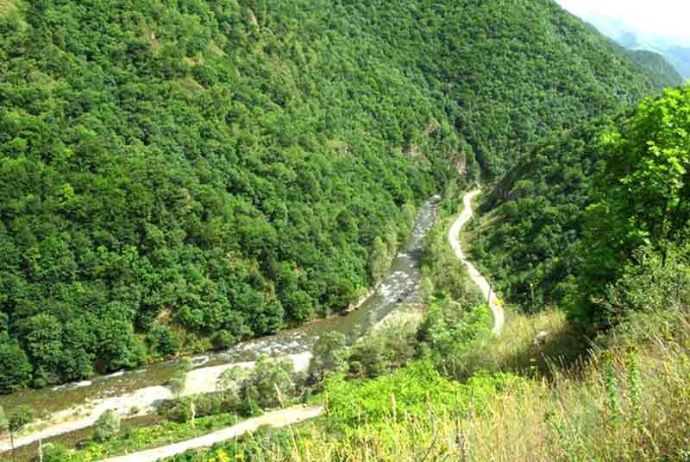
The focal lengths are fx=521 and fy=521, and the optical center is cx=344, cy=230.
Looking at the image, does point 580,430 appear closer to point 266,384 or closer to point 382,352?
point 266,384

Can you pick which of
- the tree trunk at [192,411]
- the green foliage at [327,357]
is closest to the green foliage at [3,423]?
the tree trunk at [192,411]

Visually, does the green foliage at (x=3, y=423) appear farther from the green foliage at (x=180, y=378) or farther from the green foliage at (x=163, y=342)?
the green foliage at (x=163, y=342)

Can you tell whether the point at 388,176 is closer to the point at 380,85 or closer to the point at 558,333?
the point at 380,85

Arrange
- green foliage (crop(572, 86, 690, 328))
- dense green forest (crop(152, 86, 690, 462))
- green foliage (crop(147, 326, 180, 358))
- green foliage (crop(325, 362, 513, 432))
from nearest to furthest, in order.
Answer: dense green forest (crop(152, 86, 690, 462)) → green foliage (crop(325, 362, 513, 432)) → green foliage (crop(572, 86, 690, 328)) → green foliage (crop(147, 326, 180, 358))

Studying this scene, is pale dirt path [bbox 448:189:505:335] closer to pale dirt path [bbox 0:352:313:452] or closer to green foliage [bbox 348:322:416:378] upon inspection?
green foliage [bbox 348:322:416:378]

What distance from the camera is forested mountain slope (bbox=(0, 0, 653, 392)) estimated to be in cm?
4041

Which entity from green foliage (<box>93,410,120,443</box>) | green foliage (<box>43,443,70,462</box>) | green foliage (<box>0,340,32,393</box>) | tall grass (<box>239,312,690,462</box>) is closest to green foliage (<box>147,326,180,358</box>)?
green foliage (<box>0,340,32,393</box>)

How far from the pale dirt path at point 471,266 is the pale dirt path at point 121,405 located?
16674mm

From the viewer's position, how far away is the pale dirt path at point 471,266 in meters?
45.2

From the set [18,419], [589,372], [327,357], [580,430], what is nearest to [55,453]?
[18,419]

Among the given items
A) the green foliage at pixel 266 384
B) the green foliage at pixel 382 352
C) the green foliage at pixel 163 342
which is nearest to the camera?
the green foliage at pixel 266 384

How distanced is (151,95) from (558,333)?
162ft

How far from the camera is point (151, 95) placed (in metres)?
53.2

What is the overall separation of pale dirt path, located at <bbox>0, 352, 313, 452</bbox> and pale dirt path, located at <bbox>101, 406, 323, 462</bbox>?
5.61 meters
